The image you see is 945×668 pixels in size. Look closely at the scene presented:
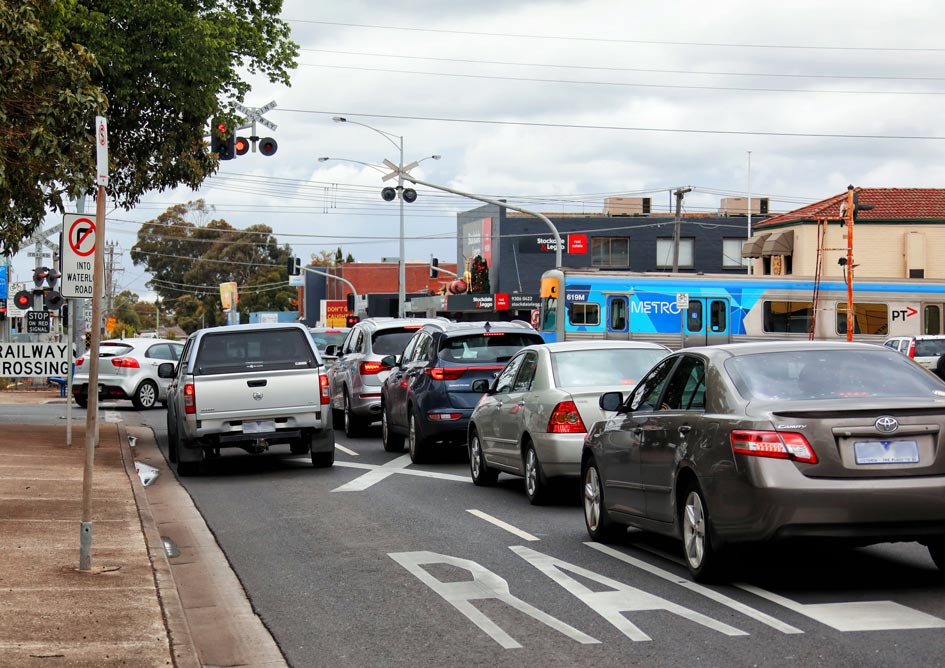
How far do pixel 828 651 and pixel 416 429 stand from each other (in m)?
11.0

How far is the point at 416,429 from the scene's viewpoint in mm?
17453

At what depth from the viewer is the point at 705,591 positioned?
8414 millimetres

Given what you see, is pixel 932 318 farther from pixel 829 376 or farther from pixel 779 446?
pixel 779 446

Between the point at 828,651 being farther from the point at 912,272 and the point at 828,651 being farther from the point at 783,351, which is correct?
the point at 912,272

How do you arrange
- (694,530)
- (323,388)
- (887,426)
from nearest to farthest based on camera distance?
(887,426) → (694,530) → (323,388)

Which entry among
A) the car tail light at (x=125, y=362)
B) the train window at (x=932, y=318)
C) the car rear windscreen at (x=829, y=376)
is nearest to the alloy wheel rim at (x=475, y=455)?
the car rear windscreen at (x=829, y=376)

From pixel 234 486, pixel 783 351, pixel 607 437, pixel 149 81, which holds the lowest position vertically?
pixel 234 486

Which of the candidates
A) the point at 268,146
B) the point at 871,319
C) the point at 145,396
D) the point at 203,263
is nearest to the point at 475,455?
the point at 268,146

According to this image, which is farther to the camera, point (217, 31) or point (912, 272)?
point (912, 272)

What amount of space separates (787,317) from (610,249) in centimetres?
3348

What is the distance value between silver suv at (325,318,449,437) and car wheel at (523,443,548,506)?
345 inches

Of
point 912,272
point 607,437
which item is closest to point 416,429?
point 607,437

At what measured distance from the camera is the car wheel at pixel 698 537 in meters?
8.39

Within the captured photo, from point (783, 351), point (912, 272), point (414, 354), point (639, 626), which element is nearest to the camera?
point (639, 626)
